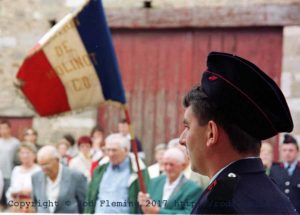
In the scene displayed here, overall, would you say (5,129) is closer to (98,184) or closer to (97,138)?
(97,138)

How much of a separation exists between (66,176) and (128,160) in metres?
0.51

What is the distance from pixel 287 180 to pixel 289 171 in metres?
0.35

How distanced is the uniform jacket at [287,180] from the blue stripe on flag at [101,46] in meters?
1.23

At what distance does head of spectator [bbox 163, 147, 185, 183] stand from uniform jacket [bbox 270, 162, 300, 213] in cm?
64

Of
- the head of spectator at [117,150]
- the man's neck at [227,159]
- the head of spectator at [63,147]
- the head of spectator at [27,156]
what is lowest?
the head of spectator at [63,147]

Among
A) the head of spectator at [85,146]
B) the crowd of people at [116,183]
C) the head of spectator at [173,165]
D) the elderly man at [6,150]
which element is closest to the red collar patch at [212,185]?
the crowd of people at [116,183]

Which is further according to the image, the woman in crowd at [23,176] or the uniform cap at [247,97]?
the woman in crowd at [23,176]

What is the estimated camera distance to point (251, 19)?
9344mm

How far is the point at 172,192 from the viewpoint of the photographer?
17.1 feet

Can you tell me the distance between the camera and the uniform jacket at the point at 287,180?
519cm

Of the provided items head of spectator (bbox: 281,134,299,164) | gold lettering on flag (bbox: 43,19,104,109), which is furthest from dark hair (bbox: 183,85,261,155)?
head of spectator (bbox: 281,134,299,164)

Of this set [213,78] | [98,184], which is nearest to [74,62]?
[98,184]

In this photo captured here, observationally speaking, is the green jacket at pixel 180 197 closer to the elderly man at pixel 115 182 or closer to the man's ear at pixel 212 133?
the elderly man at pixel 115 182

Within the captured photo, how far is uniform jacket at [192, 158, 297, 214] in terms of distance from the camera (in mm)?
1900
